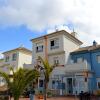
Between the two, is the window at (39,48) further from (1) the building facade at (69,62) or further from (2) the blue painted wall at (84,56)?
(2) the blue painted wall at (84,56)

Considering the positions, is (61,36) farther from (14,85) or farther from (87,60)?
(14,85)

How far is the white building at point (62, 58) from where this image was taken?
3481 cm

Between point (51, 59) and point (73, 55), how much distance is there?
14.5ft

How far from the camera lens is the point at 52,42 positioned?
4244 centimetres

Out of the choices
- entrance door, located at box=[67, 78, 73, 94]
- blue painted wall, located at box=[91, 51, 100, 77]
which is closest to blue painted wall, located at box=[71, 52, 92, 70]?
Answer: blue painted wall, located at box=[91, 51, 100, 77]

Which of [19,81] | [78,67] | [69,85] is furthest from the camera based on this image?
[69,85]

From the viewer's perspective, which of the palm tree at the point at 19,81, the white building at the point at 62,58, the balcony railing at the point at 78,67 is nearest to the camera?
the palm tree at the point at 19,81

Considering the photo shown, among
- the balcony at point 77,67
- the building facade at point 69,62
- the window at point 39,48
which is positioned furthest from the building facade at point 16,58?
the balcony at point 77,67

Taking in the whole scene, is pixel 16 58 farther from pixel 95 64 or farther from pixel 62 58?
pixel 95 64

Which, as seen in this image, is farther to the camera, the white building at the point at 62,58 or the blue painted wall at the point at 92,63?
the blue painted wall at the point at 92,63

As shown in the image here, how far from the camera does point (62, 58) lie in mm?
39562

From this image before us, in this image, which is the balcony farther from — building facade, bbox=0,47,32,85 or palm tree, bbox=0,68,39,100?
building facade, bbox=0,47,32,85

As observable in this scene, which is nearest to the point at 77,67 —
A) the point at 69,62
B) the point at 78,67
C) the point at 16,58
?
the point at 78,67

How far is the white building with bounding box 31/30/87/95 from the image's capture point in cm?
3481
